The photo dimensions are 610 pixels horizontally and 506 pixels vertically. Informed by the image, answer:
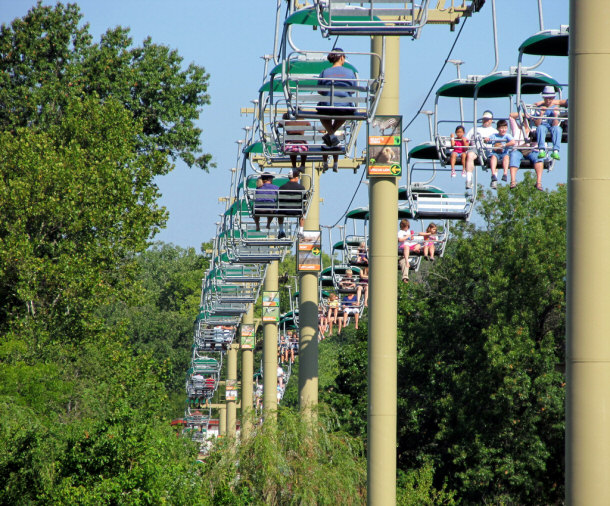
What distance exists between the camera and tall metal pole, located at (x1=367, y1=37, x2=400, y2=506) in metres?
13.4

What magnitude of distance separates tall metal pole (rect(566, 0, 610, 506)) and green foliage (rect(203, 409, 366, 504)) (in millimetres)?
10053

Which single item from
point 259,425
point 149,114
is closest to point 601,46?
point 259,425

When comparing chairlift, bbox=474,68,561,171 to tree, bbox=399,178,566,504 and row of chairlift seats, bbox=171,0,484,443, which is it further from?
tree, bbox=399,178,566,504

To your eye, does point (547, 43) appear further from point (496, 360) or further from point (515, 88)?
point (496, 360)

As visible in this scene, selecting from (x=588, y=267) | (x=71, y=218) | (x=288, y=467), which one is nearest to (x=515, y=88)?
(x=288, y=467)

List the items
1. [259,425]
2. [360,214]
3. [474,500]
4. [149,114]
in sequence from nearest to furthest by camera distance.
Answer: [259,425] → [360,214] → [474,500] → [149,114]

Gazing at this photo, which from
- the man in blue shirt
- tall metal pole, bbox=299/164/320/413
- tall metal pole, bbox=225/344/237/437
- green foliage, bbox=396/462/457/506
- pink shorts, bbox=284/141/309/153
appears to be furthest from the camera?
tall metal pole, bbox=225/344/237/437

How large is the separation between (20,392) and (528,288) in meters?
15.1

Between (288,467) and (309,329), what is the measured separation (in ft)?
16.8

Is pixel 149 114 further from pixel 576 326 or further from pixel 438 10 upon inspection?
pixel 576 326

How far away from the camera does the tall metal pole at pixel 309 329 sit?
2133 centimetres

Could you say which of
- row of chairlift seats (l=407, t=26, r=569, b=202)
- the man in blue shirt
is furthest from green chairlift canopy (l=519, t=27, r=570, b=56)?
the man in blue shirt

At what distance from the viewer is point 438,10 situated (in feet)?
47.9

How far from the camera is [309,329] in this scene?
71.4 ft
